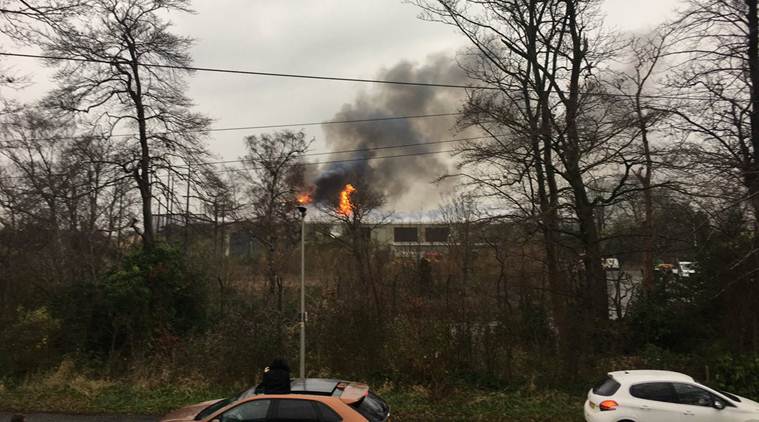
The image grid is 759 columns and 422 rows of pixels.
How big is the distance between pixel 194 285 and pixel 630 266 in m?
19.1

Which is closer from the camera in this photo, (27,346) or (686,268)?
(27,346)

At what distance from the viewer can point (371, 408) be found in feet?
23.0

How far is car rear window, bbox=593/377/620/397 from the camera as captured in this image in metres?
9.28

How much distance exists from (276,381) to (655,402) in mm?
6909

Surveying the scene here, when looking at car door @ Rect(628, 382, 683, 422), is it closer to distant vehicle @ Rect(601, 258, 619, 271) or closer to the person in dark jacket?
the person in dark jacket

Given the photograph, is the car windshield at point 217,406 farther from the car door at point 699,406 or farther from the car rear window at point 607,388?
the car door at point 699,406

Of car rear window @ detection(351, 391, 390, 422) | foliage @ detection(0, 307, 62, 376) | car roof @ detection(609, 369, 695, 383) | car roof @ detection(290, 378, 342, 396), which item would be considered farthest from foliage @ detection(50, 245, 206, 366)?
car roof @ detection(609, 369, 695, 383)

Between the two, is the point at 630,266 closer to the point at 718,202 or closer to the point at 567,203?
the point at 567,203

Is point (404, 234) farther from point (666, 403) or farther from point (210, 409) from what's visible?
point (210, 409)

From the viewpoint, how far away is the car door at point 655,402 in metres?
8.78

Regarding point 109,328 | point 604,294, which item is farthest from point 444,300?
point 109,328

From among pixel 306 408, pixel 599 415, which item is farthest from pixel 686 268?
pixel 306 408

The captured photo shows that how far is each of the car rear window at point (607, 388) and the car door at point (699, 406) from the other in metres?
1.04

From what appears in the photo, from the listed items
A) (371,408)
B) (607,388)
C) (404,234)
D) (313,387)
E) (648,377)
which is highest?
(404,234)
